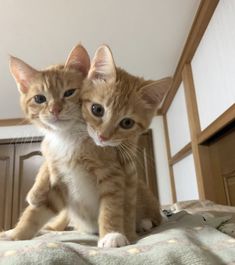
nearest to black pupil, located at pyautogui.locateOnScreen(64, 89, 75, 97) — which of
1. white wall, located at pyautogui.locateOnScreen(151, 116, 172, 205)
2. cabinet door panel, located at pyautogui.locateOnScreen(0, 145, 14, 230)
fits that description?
white wall, located at pyautogui.locateOnScreen(151, 116, 172, 205)

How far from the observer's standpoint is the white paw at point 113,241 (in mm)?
590

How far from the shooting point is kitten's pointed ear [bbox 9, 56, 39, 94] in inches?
33.5

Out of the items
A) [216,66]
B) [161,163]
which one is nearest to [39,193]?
[216,66]

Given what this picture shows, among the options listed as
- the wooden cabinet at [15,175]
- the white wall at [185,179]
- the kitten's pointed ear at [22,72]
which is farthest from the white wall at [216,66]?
the wooden cabinet at [15,175]

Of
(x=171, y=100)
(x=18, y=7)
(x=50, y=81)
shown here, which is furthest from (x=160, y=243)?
(x=171, y=100)

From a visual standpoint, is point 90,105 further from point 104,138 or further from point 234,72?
point 234,72

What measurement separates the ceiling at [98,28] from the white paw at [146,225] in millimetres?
1079

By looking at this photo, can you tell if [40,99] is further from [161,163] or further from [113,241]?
[161,163]

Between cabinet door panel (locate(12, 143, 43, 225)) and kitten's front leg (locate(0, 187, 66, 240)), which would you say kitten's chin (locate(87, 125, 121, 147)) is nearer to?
kitten's front leg (locate(0, 187, 66, 240))

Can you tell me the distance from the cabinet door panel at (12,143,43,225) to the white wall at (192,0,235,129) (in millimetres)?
1822

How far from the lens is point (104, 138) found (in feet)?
2.39

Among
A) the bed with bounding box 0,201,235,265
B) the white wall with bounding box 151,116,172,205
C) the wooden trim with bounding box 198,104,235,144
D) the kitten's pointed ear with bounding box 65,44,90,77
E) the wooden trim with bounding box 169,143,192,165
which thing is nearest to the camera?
the bed with bounding box 0,201,235,265

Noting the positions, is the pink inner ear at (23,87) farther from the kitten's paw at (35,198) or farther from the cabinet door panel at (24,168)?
the cabinet door panel at (24,168)

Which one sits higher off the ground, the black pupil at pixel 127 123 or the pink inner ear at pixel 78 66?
the pink inner ear at pixel 78 66
